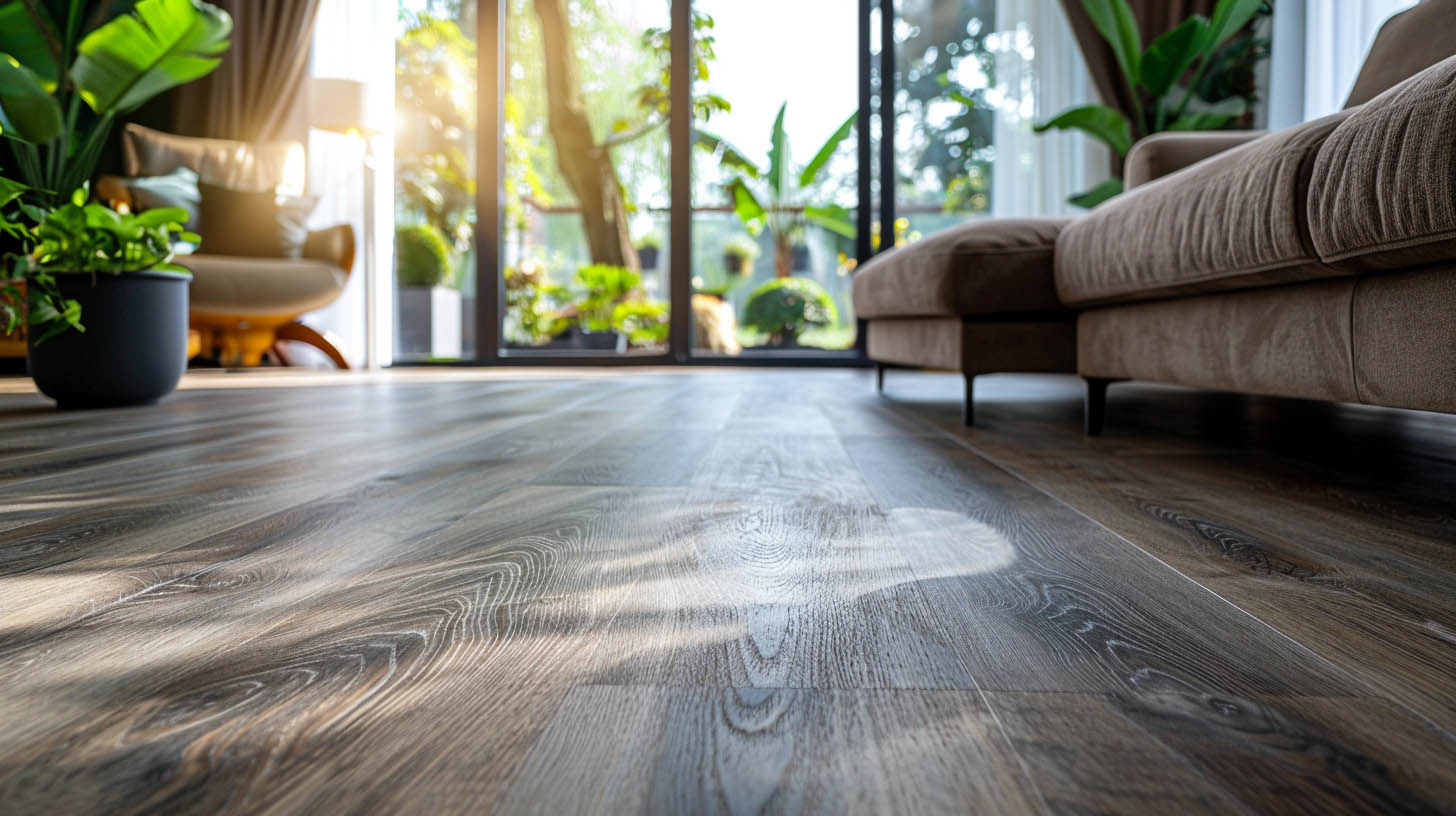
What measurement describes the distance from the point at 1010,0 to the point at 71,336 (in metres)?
3.94

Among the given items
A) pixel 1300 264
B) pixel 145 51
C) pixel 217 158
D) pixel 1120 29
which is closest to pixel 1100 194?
pixel 1120 29

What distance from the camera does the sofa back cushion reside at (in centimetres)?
174

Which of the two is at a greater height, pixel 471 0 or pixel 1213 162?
pixel 471 0

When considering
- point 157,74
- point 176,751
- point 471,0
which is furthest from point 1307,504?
point 471,0

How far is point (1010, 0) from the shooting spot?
4.25m

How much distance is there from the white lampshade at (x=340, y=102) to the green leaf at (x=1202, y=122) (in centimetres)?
320

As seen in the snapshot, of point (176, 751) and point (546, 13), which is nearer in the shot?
point (176, 751)

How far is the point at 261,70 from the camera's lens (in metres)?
4.38

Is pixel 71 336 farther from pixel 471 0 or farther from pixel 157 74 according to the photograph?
pixel 471 0

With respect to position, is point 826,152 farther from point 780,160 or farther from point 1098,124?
point 1098,124

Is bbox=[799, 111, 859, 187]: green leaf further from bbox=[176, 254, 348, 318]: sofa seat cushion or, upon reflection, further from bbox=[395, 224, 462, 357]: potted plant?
bbox=[176, 254, 348, 318]: sofa seat cushion

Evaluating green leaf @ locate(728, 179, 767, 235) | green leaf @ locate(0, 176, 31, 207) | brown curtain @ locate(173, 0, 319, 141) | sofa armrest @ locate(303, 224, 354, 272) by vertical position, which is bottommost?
green leaf @ locate(0, 176, 31, 207)

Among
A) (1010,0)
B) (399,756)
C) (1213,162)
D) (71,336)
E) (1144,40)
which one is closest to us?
(399,756)

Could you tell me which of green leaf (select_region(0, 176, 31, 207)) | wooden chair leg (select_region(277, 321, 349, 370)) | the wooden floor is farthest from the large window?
the wooden floor
